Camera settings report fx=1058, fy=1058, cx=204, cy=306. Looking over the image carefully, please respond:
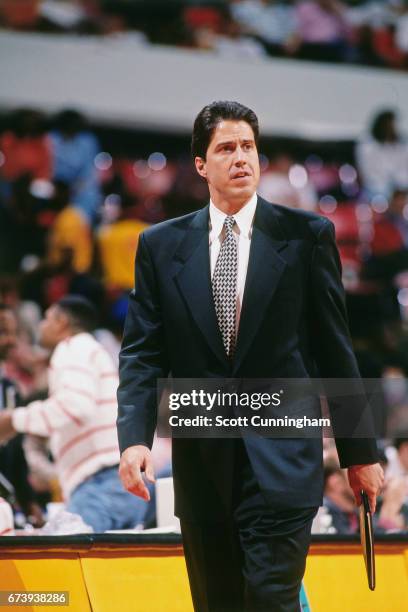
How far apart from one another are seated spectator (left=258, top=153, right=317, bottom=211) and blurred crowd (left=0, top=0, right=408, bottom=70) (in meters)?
1.72

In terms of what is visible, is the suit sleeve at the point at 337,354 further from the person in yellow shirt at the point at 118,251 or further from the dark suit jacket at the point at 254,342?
the person in yellow shirt at the point at 118,251

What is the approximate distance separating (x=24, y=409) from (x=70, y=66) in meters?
5.31

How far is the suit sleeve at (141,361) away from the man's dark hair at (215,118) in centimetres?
33

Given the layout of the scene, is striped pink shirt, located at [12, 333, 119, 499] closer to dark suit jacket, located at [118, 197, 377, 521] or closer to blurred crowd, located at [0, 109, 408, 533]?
blurred crowd, located at [0, 109, 408, 533]

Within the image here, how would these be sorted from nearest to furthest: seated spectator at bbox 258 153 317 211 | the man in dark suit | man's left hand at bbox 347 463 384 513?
the man in dark suit
man's left hand at bbox 347 463 384 513
seated spectator at bbox 258 153 317 211

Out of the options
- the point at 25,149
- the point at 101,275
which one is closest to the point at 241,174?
the point at 101,275

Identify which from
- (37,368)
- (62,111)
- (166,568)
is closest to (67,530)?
(166,568)

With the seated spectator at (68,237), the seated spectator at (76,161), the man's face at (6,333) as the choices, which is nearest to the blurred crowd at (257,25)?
the seated spectator at (76,161)

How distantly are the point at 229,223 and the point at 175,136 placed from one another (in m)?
7.34

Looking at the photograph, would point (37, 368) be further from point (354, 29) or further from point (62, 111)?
point (354, 29)

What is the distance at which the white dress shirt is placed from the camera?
296 centimetres

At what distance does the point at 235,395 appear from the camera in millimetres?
2865

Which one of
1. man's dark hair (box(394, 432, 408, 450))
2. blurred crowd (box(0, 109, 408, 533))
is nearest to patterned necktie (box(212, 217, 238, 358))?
blurred crowd (box(0, 109, 408, 533))

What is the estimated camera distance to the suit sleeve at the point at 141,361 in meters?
2.90
